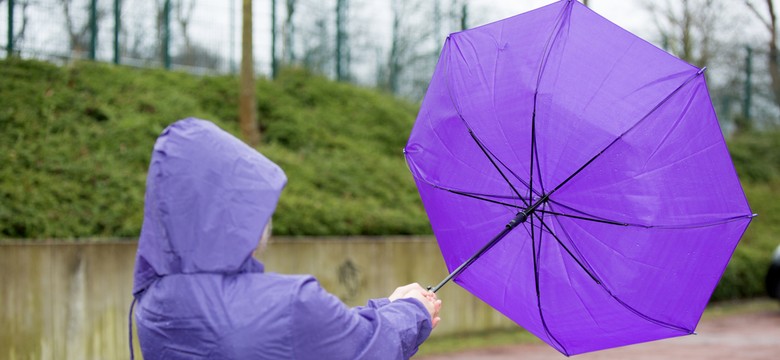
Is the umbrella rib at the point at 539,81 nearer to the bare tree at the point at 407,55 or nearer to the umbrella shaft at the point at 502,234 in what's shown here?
the umbrella shaft at the point at 502,234

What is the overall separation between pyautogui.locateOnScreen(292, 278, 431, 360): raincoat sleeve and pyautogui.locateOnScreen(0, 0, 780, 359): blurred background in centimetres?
640

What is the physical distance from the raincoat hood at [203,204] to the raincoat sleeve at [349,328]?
207 mm

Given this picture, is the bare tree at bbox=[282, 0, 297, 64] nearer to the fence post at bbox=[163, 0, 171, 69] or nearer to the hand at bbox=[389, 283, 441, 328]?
the fence post at bbox=[163, 0, 171, 69]

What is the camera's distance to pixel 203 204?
7.45 ft

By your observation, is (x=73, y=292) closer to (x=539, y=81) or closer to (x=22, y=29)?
(x=22, y=29)

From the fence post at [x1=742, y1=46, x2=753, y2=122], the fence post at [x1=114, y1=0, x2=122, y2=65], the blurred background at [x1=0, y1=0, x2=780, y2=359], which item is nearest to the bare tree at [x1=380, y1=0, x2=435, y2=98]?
the blurred background at [x1=0, y1=0, x2=780, y2=359]

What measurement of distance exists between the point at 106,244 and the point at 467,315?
542 cm

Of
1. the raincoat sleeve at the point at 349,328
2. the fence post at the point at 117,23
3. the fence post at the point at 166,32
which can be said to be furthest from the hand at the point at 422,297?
the fence post at the point at 166,32

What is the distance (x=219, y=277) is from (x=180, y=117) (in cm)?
1076

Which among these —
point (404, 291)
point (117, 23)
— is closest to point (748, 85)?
point (117, 23)

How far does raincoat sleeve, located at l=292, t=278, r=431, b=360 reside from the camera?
2215 mm

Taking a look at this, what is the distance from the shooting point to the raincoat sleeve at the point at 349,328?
2215 millimetres

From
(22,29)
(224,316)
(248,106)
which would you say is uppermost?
(22,29)

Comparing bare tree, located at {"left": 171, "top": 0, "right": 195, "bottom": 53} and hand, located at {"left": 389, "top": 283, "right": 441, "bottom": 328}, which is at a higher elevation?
bare tree, located at {"left": 171, "top": 0, "right": 195, "bottom": 53}
